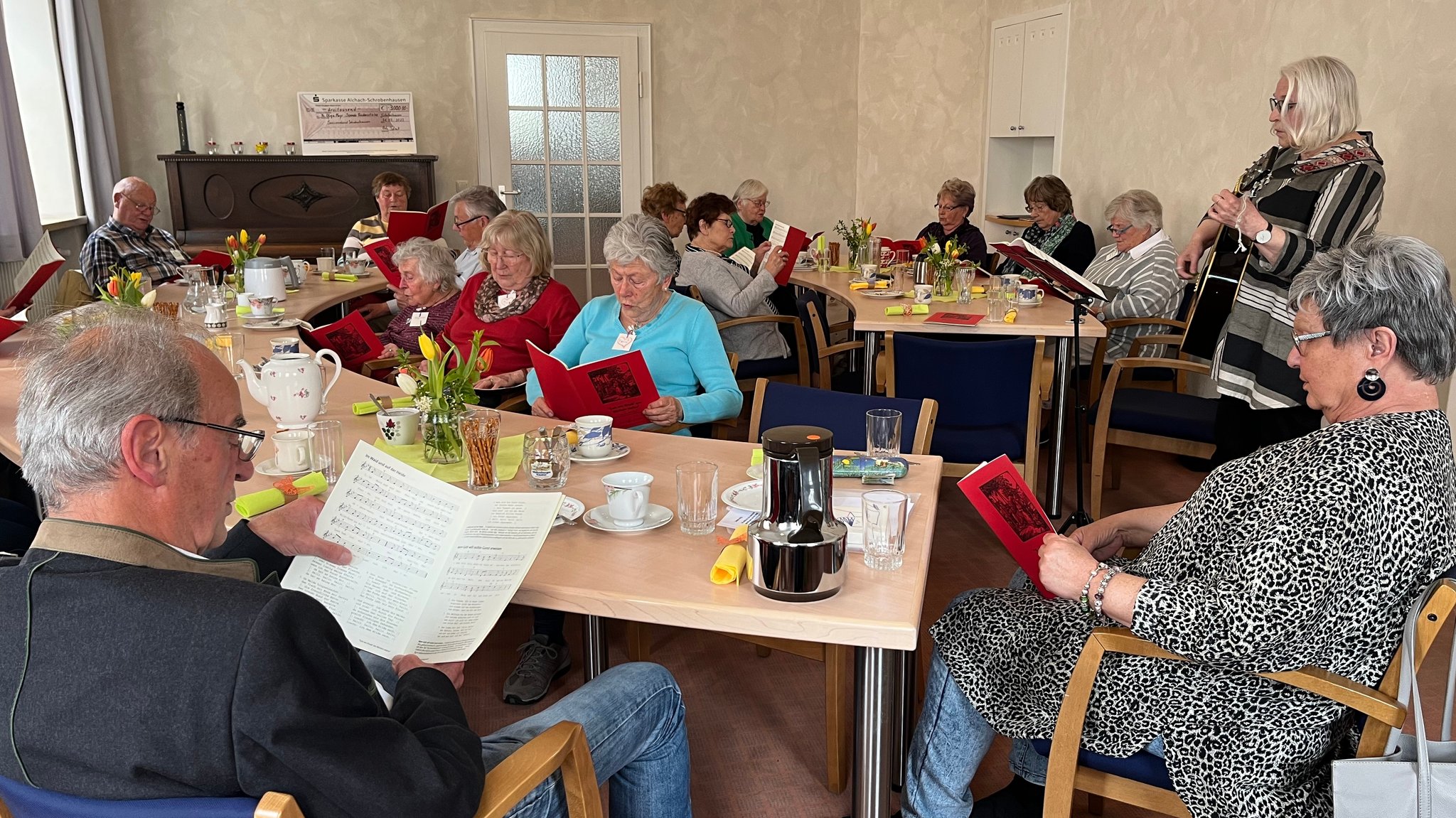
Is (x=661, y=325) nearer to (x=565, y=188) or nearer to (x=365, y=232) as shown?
(x=365, y=232)

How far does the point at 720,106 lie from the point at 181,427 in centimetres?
763

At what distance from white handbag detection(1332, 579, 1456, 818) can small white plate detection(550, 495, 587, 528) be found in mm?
1234

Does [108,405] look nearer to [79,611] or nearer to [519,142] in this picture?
[79,611]

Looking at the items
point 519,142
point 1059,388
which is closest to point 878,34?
point 519,142

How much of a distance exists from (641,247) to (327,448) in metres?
1.25

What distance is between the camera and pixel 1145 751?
1.71 metres

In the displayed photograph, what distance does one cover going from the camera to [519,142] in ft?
26.9

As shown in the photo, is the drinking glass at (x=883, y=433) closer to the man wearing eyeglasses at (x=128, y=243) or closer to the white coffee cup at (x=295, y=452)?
the white coffee cup at (x=295, y=452)

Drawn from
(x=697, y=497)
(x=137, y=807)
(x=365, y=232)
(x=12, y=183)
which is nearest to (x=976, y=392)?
(x=697, y=497)

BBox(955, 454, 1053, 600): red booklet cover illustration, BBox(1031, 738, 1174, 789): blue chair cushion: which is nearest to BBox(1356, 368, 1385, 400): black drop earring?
BBox(955, 454, 1053, 600): red booklet cover illustration

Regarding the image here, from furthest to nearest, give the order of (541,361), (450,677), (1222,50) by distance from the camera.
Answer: (1222,50), (541,361), (450,677)

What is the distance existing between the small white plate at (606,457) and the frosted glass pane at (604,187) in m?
Result: 6.28

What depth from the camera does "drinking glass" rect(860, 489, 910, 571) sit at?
1692 millimetres

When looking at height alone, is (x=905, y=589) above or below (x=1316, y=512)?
below
